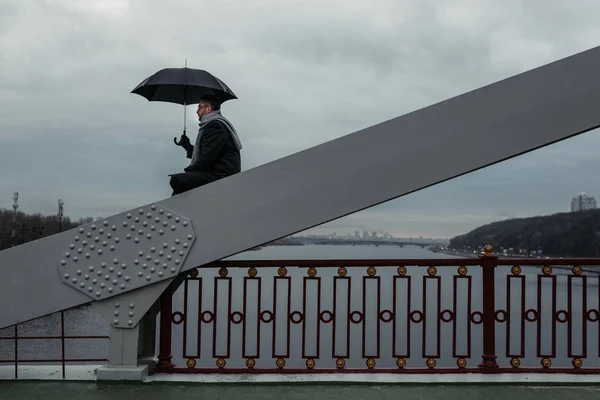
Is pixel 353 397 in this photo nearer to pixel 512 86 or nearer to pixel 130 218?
pixel 130 218

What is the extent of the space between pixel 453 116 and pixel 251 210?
5.11ft

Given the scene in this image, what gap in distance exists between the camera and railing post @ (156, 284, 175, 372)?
13.8 feet

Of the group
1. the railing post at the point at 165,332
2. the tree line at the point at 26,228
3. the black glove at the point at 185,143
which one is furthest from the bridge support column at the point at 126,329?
the tree line at the point at 26,228

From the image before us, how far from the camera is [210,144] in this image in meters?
4.02

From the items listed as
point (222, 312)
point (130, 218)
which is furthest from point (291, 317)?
point (222, 312)

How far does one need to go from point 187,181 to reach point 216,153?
0.30 m

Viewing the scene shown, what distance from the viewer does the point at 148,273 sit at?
3883mm

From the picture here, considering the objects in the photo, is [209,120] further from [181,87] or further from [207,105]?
[181,87]

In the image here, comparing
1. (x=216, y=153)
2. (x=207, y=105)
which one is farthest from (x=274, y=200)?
(x=207, y=105)

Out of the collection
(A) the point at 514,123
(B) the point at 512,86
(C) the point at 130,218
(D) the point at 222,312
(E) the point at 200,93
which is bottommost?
(D) the point at 222,312

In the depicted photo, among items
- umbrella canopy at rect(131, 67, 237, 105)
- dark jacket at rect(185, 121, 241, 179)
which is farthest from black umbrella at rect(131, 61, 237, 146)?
dark jacket at rect(185, 121, 241, 179)

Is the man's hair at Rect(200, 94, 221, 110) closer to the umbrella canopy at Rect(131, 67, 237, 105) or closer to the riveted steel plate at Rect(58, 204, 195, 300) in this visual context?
the umbrella canopy at Rect(131, 67, 237, 105)

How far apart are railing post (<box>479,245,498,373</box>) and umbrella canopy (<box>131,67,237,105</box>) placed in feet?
8.90

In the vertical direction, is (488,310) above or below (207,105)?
below
